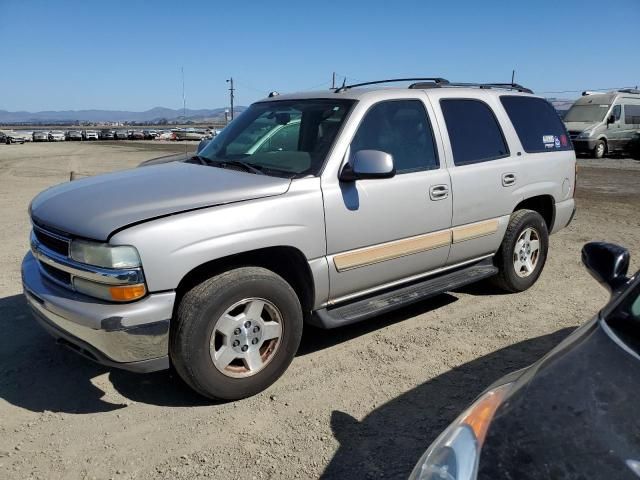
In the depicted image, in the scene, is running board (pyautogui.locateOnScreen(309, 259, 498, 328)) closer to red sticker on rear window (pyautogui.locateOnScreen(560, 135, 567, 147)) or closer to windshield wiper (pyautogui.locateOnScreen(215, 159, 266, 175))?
windshield wiper (pyautogui.locateOnScreen(215, 159, 266, 175))

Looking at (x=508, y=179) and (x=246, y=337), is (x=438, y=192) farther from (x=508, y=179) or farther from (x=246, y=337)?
(x=246, y=337)

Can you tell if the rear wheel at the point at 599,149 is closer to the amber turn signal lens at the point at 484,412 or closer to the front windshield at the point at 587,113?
the front windshield at the point at 587,113

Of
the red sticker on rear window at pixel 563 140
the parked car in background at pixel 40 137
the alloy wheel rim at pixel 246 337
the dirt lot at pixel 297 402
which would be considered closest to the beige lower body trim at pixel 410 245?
the alloy wheel rim at pixel 246 337

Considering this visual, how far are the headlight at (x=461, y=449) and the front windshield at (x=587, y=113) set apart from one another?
2136cm

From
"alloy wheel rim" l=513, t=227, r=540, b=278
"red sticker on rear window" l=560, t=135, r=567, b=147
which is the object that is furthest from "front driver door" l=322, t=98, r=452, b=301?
"red sticker on rear window" l=560, t=135, r=567, b=147

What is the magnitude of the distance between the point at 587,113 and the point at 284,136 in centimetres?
1988

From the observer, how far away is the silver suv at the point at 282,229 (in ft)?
9.52

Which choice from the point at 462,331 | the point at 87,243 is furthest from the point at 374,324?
the point at 87,243

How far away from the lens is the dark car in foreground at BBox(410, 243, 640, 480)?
5.01 feet

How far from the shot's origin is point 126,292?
283 cm

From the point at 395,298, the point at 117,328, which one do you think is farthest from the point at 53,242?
the point at 395,298

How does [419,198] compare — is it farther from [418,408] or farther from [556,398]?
[556,398]

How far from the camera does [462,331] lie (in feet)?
14.3

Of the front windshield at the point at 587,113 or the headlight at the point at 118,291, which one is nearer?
the headlight at the point at 118,291
